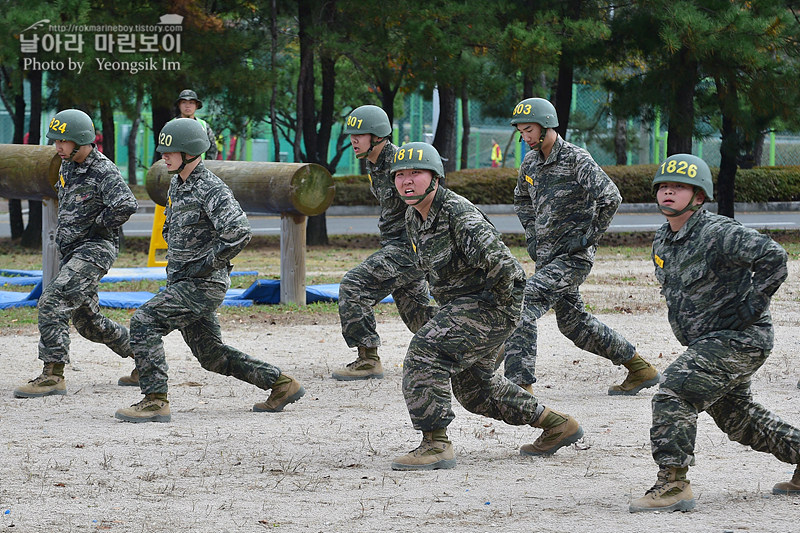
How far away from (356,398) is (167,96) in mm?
10812

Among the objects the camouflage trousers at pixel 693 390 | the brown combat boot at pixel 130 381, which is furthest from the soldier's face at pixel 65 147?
the camouflage trousers at pixel 693 390

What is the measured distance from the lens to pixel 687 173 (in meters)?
5.09

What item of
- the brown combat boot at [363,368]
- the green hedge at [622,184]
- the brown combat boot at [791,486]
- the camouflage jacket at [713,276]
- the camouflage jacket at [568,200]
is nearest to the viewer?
the camouflage jacket at [713,276]

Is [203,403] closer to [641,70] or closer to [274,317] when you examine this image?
[274,317]

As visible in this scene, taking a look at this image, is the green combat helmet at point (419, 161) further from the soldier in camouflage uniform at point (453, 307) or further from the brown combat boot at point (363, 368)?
the brown combat boot at point (363, 368)

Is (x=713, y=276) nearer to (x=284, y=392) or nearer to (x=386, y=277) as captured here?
(x=284, y=392)

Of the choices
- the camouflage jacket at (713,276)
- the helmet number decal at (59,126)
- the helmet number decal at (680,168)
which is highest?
the helmet number decal at (59,126)

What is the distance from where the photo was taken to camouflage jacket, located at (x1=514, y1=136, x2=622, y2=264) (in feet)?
24.3

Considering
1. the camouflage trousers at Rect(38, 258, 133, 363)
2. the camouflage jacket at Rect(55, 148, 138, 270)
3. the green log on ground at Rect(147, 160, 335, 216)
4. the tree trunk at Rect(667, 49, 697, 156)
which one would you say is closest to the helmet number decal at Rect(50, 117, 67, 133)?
the camouflage jacket at Rect(55, 148, 138, 270)

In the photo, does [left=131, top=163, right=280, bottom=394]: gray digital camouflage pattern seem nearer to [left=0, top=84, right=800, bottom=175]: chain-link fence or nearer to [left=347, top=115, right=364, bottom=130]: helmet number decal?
[left=347, top=115, right=364, bottom=130]: helmet number decal

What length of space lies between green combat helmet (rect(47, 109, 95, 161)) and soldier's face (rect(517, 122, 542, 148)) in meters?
2.93

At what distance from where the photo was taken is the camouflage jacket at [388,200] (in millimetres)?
8406

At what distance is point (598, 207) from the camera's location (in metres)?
7.39

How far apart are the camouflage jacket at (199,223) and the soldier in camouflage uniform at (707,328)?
8.80ft
